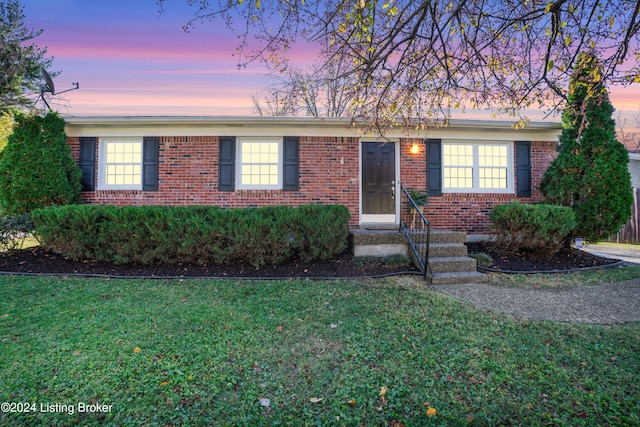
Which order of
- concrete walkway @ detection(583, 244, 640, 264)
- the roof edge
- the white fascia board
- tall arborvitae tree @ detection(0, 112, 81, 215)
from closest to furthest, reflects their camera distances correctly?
tall arborvitae tree @ detection(0, 112, 81, 215) → the roof edge → the white fascia board → concrete walkway @ detection(583, 244, 640, 264)

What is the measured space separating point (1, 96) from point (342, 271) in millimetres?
16781

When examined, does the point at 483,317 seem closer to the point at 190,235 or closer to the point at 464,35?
the point at 464,35

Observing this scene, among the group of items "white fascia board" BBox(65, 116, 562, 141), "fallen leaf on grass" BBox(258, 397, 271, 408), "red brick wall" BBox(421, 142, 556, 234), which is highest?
"white fascia board" BBox(65, 116, 562, 141)

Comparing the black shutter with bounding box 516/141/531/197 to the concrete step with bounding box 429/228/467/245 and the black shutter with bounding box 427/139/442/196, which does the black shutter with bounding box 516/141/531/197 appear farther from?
the concrete step with bounding box 429/228/467/245

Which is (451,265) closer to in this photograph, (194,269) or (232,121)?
(194,269)

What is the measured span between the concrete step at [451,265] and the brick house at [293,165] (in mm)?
2304

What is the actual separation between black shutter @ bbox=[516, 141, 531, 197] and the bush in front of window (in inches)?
56.3

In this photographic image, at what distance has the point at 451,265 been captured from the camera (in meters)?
5.77

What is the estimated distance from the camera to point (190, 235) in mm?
5949

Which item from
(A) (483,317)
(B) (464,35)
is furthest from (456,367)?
(B) (464,35)

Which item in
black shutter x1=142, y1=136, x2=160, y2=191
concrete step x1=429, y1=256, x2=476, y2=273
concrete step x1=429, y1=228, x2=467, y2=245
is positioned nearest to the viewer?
concrete step x1=429, y1=256, x2=476, y2=273

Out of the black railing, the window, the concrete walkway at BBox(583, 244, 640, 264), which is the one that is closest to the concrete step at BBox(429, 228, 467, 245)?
the black railing

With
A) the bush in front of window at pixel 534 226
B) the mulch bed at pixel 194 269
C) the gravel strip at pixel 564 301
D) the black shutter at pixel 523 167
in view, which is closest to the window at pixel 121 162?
the mulch bed at pixel 194 269

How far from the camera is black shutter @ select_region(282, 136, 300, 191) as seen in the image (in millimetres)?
7863
